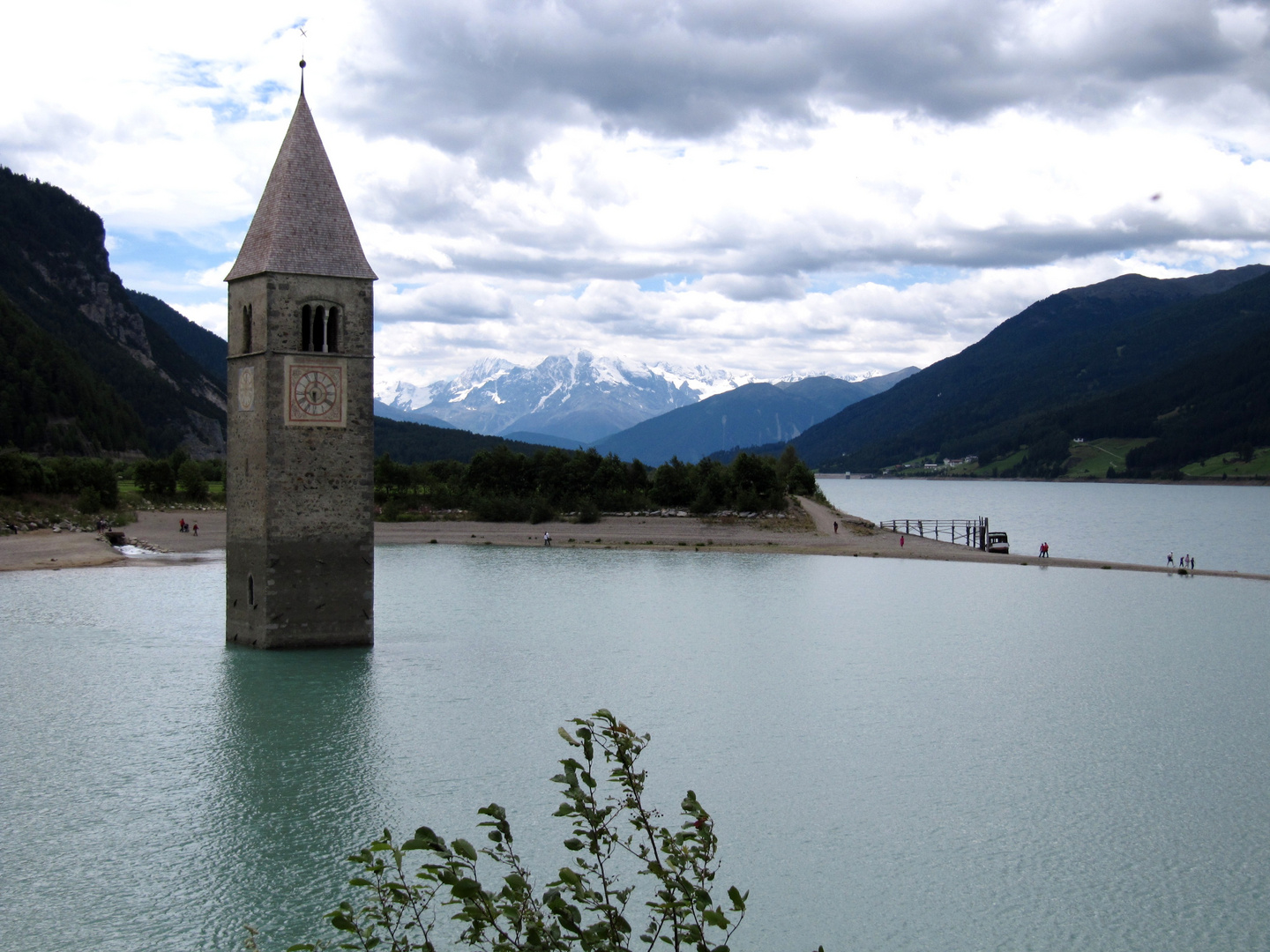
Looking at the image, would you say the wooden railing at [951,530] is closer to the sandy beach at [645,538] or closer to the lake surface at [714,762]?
the sandy beach at [645,538]

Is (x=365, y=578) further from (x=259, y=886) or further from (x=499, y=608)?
(x=259, y=886)

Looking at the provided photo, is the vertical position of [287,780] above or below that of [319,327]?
below

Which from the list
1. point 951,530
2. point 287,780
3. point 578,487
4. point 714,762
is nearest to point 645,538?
point 578,487

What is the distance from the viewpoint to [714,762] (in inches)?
1057

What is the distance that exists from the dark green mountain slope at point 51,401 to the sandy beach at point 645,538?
56.2 m

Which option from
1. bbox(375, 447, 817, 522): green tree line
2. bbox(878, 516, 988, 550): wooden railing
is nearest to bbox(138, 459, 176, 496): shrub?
bbox(375, 447, 817, 522): green tree line

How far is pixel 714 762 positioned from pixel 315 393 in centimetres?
1766

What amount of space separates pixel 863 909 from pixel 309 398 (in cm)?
2410

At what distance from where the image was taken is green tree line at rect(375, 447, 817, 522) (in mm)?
98250

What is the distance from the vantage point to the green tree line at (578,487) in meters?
98.2

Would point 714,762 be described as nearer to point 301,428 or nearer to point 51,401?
point 301,428

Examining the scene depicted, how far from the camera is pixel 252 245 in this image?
37594 mm

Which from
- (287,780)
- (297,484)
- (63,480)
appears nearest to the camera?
(287,780)

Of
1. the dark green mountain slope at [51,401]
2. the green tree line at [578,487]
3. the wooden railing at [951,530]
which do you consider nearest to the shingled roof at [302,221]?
the green tree line at [578,487]
